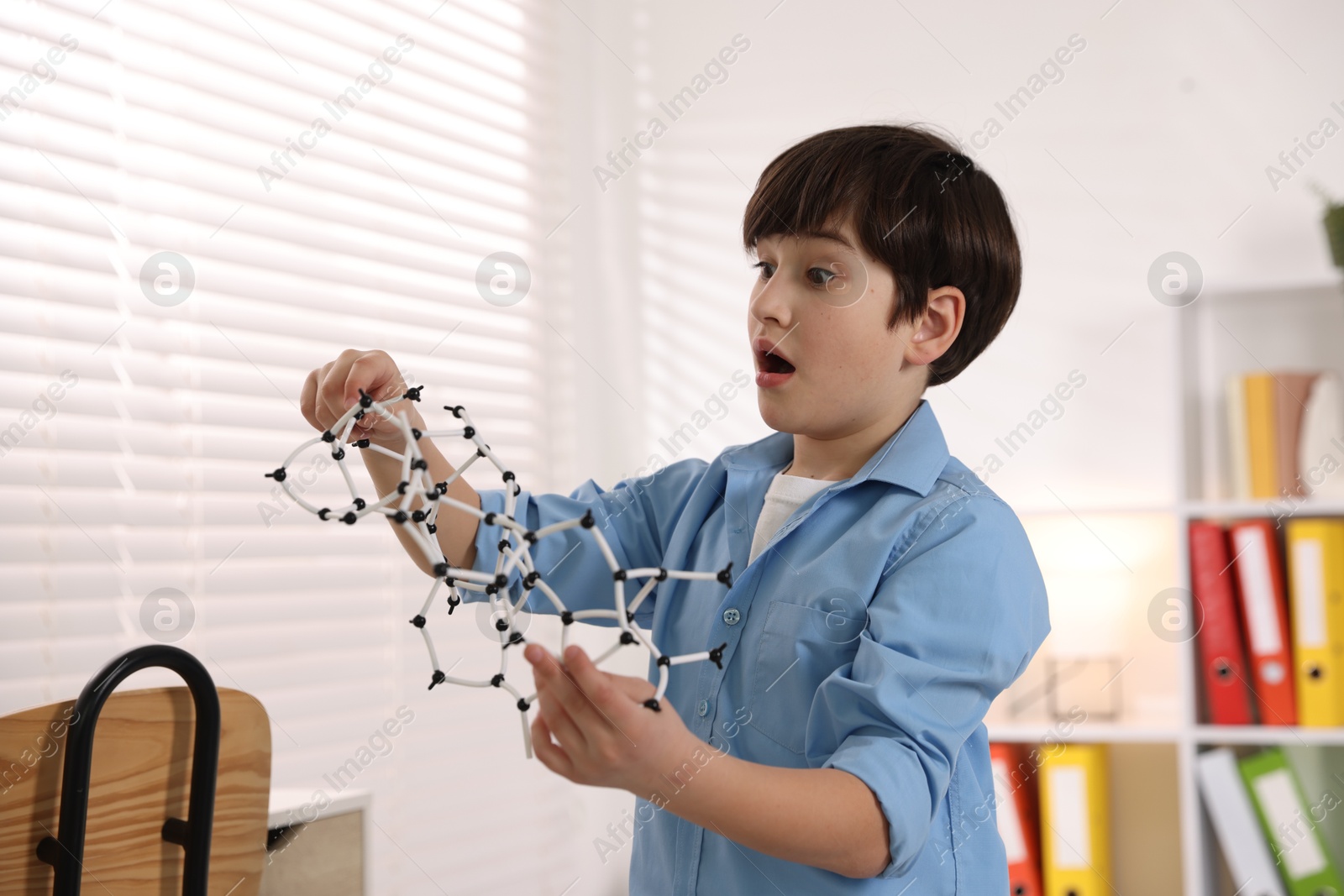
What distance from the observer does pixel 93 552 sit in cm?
131

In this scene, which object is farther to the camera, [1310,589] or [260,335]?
[1310,589]

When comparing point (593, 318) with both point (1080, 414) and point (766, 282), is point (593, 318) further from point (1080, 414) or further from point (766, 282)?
point (766, 282)

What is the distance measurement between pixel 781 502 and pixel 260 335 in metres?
0.97

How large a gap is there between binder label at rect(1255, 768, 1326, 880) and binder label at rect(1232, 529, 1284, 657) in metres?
0.21

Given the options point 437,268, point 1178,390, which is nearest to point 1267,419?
point 1178,390

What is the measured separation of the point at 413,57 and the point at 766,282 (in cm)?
125

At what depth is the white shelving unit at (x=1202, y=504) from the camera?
185 cm

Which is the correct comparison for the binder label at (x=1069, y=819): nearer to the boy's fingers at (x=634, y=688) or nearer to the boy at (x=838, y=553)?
the boy at (x=838, y=553)

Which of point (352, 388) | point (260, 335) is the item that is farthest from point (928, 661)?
point (260, 335)

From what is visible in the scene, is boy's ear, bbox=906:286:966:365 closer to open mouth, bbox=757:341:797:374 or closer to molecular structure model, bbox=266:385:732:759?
open mouth, bbox=757:341:797:374

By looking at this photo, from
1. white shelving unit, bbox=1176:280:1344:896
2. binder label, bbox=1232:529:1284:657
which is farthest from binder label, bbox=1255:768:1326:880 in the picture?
binder label, bbox=1232:529:1284:657

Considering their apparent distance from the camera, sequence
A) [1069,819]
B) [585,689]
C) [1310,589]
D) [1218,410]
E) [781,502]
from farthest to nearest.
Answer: [1218,410] → [1069,819] → [1310,589] → [781,502] → [585,689]

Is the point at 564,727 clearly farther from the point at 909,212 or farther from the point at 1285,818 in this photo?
the point at 1285,818

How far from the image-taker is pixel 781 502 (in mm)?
940
